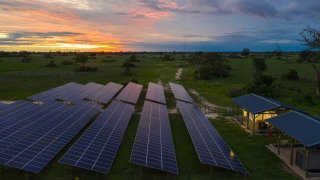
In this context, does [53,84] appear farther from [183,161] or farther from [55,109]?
[183,161]

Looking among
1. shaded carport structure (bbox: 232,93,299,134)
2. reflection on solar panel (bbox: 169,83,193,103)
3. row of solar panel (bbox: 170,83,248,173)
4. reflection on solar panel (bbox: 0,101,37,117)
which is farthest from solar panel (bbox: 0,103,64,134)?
shaded carport structure (bbox: 232,93,299,134)

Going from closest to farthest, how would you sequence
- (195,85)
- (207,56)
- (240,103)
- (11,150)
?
(11,150) < (240,103) < (195,85) < (207,56)

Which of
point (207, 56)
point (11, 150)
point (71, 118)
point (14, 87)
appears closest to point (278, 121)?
point (71, 118)

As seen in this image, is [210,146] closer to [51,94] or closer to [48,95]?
[48,95]

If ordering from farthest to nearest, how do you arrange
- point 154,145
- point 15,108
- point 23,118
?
point 15,108 → point 23,118 → point 154,145

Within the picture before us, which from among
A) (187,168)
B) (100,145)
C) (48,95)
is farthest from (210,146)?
(48,95)

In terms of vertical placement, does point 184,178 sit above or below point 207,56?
below
